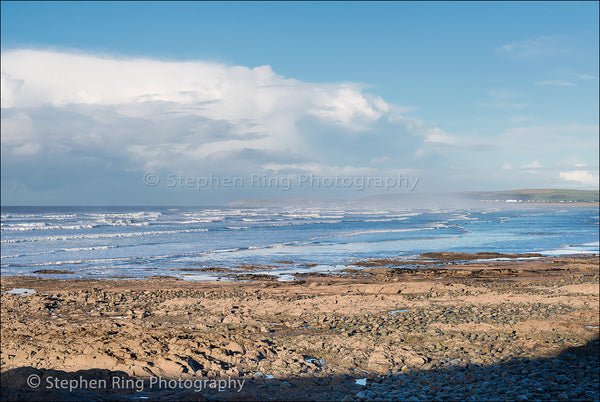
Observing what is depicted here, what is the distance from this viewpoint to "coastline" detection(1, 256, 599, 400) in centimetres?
823

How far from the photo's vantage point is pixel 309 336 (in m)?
11.3

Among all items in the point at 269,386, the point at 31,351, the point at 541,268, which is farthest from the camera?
the point at 541,268

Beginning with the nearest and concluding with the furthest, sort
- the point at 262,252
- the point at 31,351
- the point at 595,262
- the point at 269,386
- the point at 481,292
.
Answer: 1. the point at 269,386
2. the point at 31,351
3. the point at 481,292
4. the point at 595,262
5. the point at 262,252

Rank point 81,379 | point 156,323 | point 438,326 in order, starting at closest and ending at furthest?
point 81,379
point 438,326
point 156,323

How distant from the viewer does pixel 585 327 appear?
12.1 meters

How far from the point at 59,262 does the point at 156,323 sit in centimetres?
1845

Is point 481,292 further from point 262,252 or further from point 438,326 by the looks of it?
point 262,252

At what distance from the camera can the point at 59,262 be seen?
28.1m

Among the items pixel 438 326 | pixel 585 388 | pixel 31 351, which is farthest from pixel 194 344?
pixel 585 388

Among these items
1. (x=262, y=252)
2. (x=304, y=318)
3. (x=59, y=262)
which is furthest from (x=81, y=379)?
(x=262, y=252)

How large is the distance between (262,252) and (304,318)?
20.5 m

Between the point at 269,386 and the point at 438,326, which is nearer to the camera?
the point at 269,386

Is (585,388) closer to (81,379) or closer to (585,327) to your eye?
(585,327)

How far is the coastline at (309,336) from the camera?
823 cm
